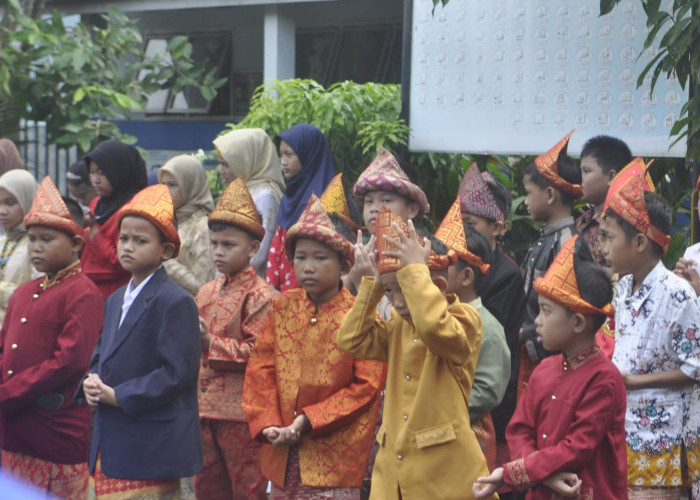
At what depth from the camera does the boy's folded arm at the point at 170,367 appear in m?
4.76

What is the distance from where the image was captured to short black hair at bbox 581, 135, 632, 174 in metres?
5.95

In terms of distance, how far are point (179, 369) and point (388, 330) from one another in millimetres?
1022

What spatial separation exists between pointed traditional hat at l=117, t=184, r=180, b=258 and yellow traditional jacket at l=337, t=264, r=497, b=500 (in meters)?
1.16

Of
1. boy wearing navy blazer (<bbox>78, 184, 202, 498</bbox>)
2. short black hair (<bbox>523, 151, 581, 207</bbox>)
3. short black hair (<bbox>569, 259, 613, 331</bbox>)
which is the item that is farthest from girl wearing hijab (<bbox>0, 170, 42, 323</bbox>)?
short black hair (<bbox>569, 259, 613, 331</bbox>)

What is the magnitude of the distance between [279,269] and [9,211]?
206 cm

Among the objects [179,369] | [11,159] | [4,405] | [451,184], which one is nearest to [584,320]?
[179,369]

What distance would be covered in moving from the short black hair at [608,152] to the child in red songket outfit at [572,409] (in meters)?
→ 1.82

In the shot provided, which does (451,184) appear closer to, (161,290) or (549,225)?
(549,225)

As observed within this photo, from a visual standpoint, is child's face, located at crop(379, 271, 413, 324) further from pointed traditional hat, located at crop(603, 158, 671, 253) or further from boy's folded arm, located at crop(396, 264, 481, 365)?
pointed traditional hat, located at crop(603, 158, 671, 253)

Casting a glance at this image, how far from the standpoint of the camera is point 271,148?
7.17 meters

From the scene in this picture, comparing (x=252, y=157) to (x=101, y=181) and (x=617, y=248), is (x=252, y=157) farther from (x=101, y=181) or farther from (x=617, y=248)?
(x=617, y=248)

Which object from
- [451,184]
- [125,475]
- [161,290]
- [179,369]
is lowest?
[125,475]

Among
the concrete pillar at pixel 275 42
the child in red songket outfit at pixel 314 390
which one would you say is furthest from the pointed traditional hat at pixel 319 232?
the concrete pillar at pixel 275 42

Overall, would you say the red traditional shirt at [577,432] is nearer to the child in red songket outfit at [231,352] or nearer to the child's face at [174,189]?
the child in red songket outfit at [231,352]
